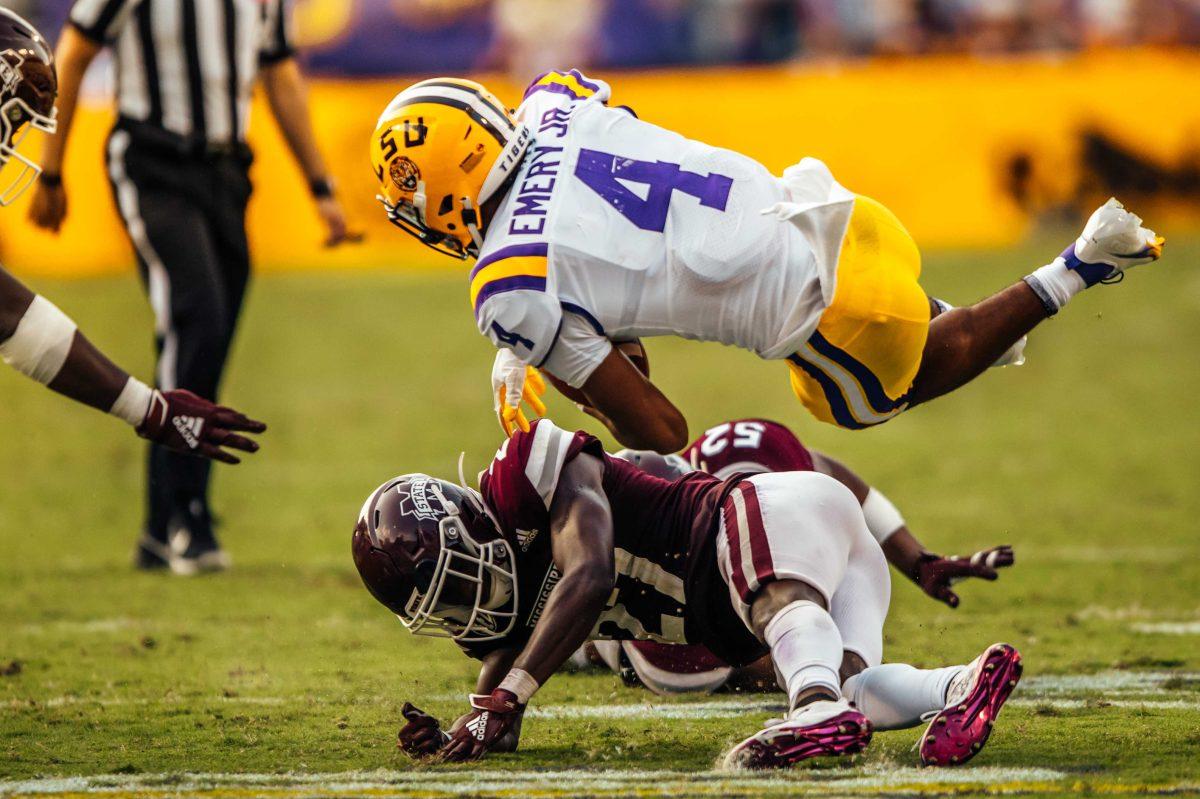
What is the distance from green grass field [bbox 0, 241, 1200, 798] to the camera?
10.0 ft

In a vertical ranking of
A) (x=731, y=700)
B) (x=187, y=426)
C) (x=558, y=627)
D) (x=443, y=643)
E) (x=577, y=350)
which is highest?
(x=577, y=350)

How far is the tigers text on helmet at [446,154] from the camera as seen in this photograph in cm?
353

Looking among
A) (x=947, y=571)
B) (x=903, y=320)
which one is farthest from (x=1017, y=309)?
(x=947, y=571)

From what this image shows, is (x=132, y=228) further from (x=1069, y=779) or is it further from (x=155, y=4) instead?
(x=1069, y=779)

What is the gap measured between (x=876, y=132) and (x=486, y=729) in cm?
948

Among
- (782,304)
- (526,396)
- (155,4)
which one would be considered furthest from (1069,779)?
(155,4)

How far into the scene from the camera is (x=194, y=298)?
5359 millimetres

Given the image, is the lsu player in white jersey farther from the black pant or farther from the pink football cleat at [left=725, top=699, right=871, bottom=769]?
the black pant

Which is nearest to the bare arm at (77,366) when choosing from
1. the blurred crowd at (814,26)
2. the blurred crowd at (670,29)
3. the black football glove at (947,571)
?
the black football glove at (947,571)

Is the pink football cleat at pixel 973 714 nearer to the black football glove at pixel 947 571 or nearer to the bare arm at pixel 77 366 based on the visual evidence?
the black football glove at pixel 947 571

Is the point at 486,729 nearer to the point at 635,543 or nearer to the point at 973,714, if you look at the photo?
the point at 635,543

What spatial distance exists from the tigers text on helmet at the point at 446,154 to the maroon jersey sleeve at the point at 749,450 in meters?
0.82

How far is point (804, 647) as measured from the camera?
9.88ft

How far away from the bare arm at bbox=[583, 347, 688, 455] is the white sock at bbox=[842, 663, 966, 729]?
0.63 metres
